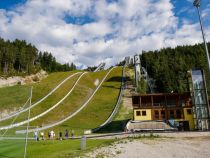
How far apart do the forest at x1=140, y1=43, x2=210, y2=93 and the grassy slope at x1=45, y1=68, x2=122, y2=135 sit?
16555mm

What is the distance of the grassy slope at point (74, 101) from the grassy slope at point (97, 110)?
3091 millimetres

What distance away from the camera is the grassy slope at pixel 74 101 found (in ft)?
219

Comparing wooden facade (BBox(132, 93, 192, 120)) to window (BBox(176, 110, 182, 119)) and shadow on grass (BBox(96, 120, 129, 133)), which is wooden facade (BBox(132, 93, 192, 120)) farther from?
shadow on grass (BBox(96, 120, 129, 133))

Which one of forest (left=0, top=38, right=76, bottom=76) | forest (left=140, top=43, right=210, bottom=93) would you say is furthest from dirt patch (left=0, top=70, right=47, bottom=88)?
forest (left=140, top=43, right=210, bottom=93)

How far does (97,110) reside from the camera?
252 ft

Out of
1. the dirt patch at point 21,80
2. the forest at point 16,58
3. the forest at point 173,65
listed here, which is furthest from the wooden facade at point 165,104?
the forest at point 16,58

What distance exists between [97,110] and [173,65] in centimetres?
5183

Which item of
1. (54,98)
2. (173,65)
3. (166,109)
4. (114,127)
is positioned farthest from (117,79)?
(166,109)

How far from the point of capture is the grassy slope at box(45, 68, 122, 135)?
61.3 m

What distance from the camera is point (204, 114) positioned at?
47250 millimetres

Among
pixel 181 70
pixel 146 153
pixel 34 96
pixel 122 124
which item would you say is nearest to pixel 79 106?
pixel 34 96

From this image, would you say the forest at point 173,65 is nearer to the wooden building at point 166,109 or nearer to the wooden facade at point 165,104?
the wooden facade at point 165,104

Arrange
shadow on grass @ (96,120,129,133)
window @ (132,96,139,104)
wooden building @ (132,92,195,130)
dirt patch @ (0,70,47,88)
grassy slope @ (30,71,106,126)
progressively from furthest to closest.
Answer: dirt patch @ (0,70,47,88), grassy slope @ (30,71,106,126), shadow on grass @ (96,120,129,133), window @ (132,96,139,104), wooden building @ (132,92,195,130)

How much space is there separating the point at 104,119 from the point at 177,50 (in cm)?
9296
